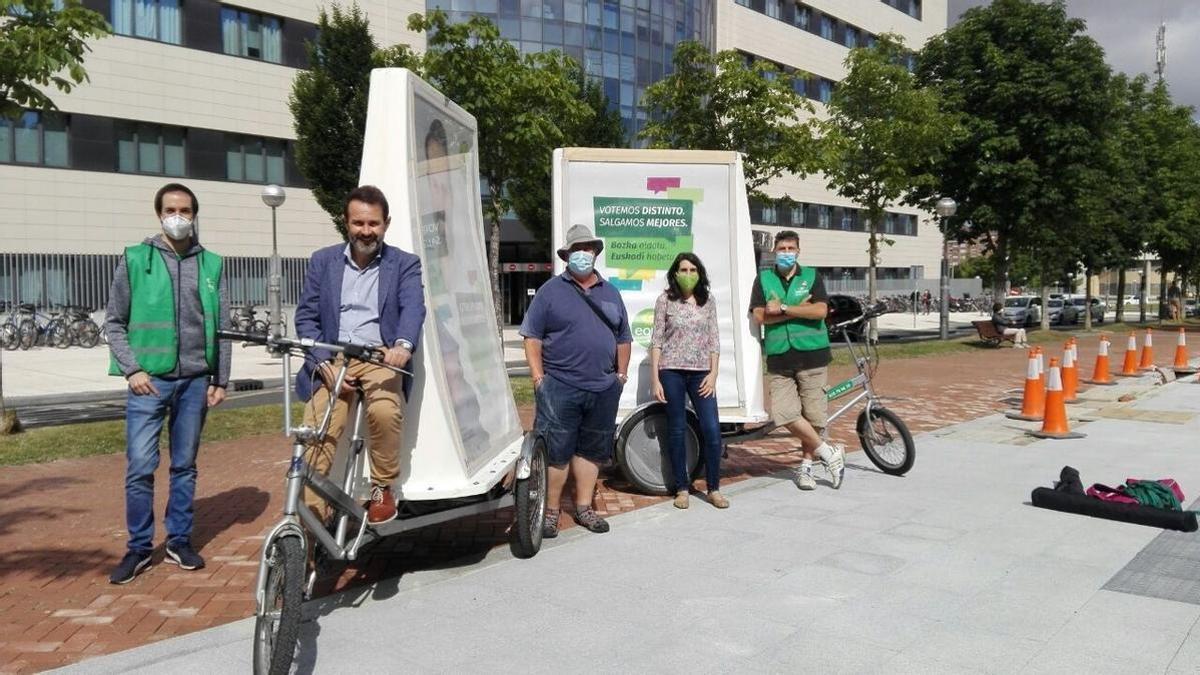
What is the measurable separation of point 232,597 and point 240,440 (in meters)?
5.21

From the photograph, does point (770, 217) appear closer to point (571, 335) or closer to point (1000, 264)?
point (1000, 264)

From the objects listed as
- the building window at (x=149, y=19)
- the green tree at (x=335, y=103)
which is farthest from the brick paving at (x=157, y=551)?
the building window at (x=149, y=19)

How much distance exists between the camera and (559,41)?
3653 cm

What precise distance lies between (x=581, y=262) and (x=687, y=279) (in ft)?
3.02

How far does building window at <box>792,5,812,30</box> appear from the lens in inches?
1962

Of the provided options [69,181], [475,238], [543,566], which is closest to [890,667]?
[543,566]

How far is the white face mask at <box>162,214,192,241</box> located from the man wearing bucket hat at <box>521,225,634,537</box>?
6.07ft

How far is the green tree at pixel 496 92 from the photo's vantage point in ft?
50.2

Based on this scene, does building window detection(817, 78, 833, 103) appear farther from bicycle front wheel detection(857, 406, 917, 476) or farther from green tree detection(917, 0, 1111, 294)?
bicycle front wheel detection(857, 406, 917, 476)

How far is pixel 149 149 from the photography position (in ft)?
92.1

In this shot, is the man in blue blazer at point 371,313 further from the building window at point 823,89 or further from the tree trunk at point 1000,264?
the building window at point 823,89

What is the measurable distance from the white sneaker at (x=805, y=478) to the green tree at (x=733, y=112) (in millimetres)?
13237

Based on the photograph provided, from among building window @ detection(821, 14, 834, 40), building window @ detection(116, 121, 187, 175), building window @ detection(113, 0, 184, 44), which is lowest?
building window @ detection(116, 121, 187, 175)

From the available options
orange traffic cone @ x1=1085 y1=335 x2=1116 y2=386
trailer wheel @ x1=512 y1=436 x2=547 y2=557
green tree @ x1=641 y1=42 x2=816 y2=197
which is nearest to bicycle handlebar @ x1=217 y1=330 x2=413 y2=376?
trailer wheel @ x1=512 y1=436 x2=547 y2=557
